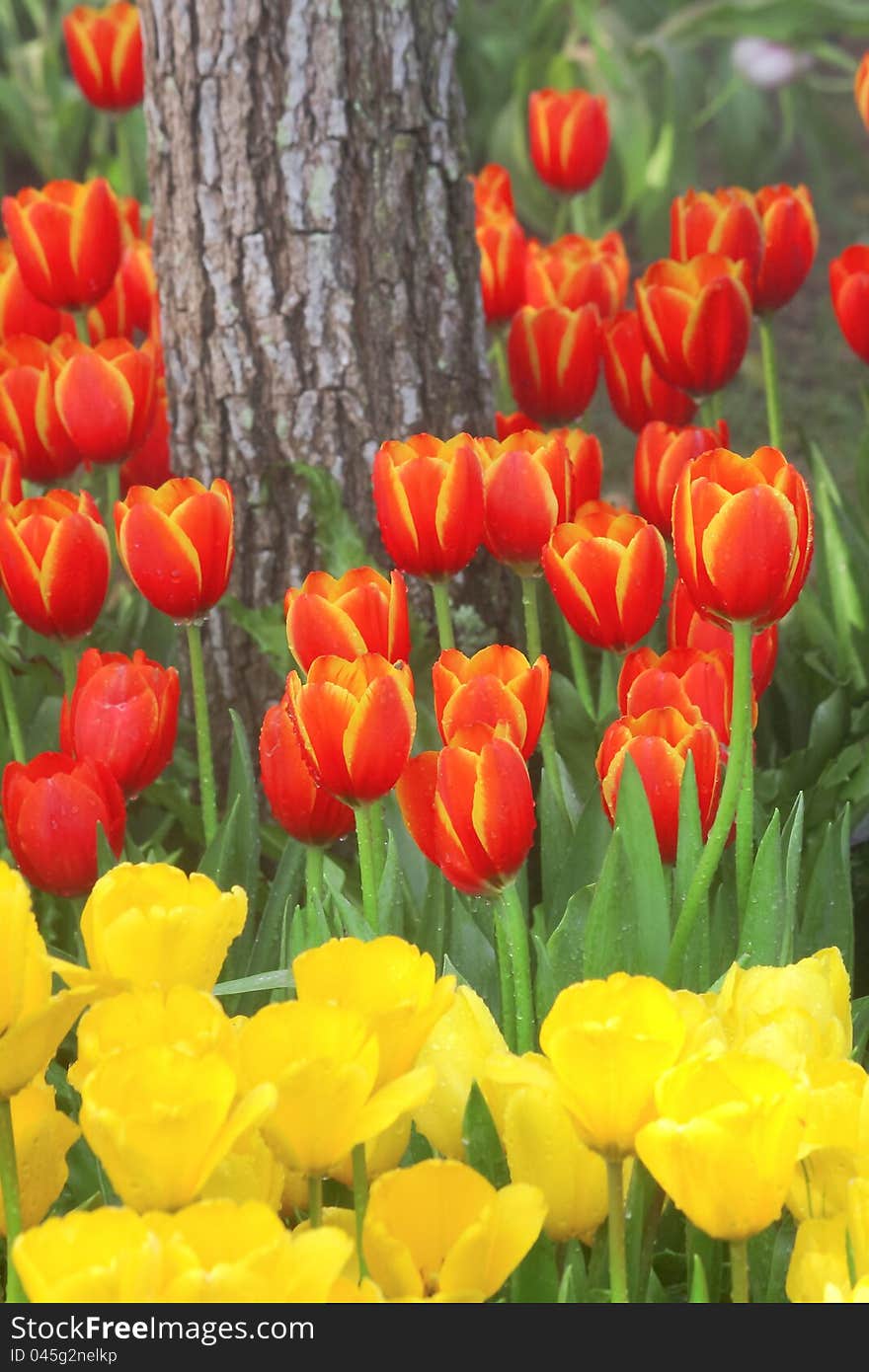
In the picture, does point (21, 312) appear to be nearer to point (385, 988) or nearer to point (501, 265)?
point (501, 265)

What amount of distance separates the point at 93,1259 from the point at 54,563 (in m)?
0.87

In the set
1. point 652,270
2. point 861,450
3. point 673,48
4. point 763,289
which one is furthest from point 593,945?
point 673,48

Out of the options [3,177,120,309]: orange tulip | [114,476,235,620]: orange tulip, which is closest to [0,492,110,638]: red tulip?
[114,476,235,620]: orange tulip

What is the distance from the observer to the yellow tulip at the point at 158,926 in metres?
0.86

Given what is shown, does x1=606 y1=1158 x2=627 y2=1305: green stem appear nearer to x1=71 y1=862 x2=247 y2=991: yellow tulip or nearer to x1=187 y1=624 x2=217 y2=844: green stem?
x1=71 y1=862 x2=247 y2=991: yellow tulip

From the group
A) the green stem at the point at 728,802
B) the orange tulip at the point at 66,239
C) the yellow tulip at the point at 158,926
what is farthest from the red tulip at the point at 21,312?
the yellow tulip at the point at 158,926

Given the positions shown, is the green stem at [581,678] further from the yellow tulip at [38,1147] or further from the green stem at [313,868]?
the yellow tulip at [38,1147]

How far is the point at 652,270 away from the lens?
182cm

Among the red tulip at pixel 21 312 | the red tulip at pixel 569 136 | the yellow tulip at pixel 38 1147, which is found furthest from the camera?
the red tulip at pixel 569 136

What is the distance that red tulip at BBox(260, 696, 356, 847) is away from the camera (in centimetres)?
126

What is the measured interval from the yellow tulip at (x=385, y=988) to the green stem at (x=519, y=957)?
10.2 inches

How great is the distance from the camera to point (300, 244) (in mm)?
1900

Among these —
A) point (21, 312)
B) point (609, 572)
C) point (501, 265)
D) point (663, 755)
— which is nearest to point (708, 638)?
point (609, 572)

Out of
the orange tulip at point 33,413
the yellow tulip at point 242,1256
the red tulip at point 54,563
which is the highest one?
the orange tulip at point 33,413
